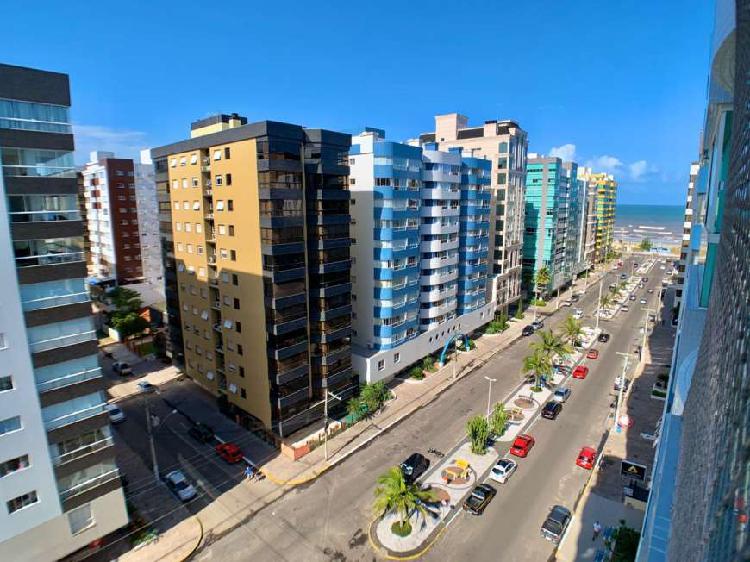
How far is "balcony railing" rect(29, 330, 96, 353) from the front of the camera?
2398cm

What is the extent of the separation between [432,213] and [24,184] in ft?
137

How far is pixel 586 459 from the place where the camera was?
123 feet

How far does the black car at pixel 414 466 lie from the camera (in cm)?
3550

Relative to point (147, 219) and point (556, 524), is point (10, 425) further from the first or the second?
point (147, 219)

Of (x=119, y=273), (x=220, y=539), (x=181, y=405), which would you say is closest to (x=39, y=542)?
(x=220, y=539)

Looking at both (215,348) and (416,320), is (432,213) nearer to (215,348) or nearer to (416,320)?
(416,320)

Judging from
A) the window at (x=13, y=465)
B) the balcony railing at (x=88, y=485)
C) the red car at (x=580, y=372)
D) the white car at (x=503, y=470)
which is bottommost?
the white car at (x=503, y=470)

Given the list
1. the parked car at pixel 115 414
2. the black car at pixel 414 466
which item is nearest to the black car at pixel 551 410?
the black car at pixel 414 466

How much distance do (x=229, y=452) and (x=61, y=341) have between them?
18.9 meters

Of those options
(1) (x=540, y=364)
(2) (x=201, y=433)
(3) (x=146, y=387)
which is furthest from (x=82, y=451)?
(1) (x=540, y=364)

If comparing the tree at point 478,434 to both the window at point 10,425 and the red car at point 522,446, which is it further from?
the window at point 10,425

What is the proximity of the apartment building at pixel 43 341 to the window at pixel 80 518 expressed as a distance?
2.4 inches

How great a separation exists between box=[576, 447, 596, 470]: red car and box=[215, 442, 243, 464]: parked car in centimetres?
3039

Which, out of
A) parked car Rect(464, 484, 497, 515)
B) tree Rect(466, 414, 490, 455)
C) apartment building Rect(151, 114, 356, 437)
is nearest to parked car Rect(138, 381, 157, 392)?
apartment building Rect(151, 114, 356, 437)
